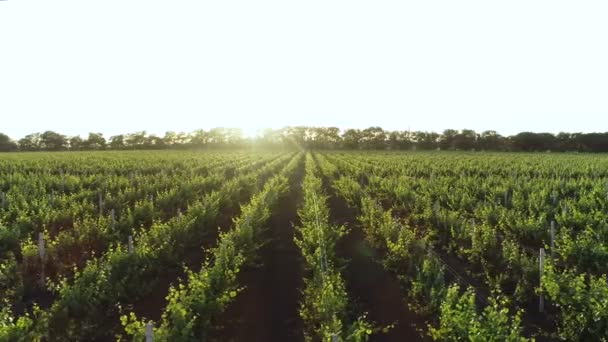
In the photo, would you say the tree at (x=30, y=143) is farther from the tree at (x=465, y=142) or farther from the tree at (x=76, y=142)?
the tree at (x=465, y=142)

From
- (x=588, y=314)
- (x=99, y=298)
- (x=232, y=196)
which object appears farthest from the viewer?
(x=232, y=196)

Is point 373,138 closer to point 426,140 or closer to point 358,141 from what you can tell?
point 358,141

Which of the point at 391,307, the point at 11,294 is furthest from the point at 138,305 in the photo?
the point at 391,307

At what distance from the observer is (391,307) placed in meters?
9.45

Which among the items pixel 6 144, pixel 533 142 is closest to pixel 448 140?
pixel 533 142

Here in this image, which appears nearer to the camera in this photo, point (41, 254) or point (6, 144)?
point (41, 254)

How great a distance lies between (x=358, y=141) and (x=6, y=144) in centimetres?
8454

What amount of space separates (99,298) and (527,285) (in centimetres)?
799

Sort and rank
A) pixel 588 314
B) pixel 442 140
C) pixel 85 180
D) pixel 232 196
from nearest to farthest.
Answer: pixel 588 314 → pixel 232 196 → pixel 85 180 → pixel 442 140

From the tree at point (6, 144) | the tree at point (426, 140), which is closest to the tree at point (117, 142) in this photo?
the tree at point (6, 144)

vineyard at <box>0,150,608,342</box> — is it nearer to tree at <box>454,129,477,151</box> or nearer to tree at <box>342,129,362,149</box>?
tree at <box>454,129,477,151</box>

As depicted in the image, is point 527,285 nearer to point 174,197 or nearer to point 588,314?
point 588,314

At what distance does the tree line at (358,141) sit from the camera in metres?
98.1

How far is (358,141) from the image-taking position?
13100cm
